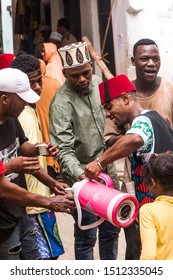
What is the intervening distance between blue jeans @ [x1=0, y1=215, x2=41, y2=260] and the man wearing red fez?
54 centimetres

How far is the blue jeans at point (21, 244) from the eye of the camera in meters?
3.46

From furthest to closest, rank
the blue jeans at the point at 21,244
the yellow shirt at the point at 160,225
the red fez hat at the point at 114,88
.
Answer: the red fez hat at the point at 114,88 → the blue jeans at the point at 21,244 → the yellow shirt at the point at 160,225

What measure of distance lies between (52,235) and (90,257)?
1.11 ft

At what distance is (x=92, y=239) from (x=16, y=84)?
55.4 inches

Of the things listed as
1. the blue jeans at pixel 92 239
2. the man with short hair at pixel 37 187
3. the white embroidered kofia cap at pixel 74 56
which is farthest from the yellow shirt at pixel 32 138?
the white embroidered kofia cap at pixel 74 56

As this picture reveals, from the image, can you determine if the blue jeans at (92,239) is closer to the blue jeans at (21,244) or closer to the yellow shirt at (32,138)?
the yellow shirt at (32,138)

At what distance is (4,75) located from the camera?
3.43m

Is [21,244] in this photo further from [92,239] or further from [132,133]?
[132,133]

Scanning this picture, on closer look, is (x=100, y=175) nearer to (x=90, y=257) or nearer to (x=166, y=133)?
(x=166, y=133)

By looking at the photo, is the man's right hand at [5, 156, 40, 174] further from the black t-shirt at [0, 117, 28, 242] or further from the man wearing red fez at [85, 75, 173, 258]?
the man wearing red fez at [85, 75, 173, 258]

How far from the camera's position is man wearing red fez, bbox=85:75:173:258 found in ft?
11.0

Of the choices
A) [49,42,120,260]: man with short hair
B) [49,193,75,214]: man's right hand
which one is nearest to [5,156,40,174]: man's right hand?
[49,193,75,214]: man's right hand
